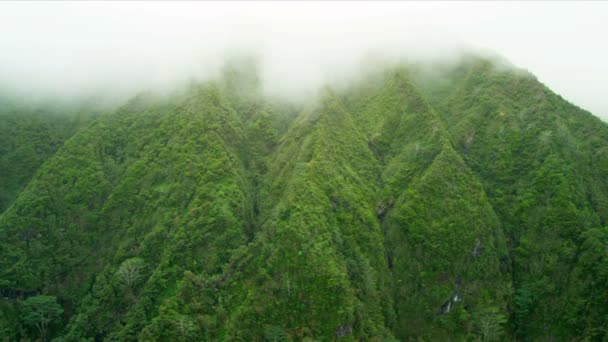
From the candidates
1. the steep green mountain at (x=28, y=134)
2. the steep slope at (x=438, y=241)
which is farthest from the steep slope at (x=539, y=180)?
the steep green mountain at (x=28, y=134)

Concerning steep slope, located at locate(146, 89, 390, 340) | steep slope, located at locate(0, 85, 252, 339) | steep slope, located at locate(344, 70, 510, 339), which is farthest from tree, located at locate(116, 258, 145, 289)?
steep slope, located at locate(344, 70, 510, 339)

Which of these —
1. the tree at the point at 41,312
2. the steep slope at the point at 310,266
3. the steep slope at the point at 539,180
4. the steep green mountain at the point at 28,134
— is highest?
the steep slope at the point at 539,180

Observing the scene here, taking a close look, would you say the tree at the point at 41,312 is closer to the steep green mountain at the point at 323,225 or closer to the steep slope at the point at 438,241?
the steep green mountain at the point at 323,225

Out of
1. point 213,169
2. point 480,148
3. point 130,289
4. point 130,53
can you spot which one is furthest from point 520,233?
point 130,53

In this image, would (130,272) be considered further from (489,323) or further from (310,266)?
(489,323)

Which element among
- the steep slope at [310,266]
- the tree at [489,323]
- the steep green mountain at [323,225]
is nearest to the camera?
the steep slope at [310,266]

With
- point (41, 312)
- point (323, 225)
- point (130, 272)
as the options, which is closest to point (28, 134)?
point (41, 312)

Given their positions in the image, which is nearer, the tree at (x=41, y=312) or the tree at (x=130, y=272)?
the tree at (x=41, y=312)
